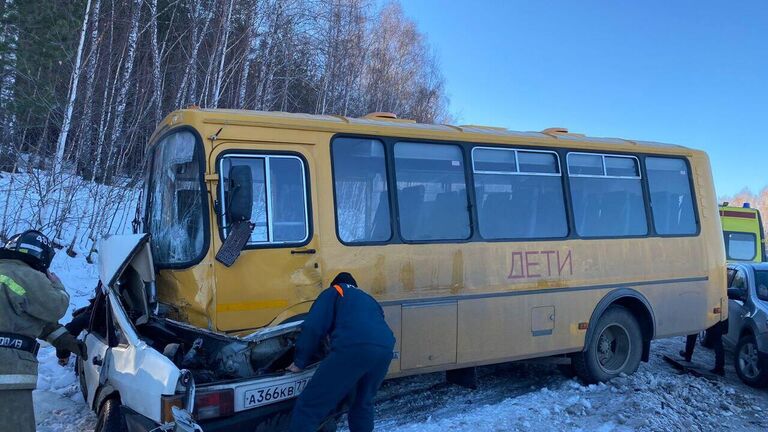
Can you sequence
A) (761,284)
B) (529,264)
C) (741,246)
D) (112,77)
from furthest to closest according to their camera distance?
(741,246) → (112,77) → (761,284) → (529,264)

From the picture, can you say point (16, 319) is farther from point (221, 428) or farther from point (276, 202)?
point (276, 202)

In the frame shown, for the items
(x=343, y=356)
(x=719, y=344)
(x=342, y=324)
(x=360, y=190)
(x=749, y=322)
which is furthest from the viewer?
(x=719, y=344)

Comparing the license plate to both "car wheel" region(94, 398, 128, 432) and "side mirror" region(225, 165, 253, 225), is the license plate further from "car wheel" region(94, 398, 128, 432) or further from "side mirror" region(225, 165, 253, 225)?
"side mirror" region(225, 165, 253, 225)

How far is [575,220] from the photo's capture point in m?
6.98

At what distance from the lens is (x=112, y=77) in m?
13.9

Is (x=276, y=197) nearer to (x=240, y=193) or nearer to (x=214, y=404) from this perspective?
(x=240, y=193)

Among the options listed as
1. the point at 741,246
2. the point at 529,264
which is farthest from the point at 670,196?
the point at 741,246

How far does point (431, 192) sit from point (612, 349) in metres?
3.52

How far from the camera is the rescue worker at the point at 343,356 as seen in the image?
409 centimetres

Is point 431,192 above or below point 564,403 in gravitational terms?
above

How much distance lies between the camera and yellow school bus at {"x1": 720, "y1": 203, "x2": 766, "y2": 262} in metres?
15.1

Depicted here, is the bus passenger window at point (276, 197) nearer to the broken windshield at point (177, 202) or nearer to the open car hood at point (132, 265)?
the broken windshield at point (177, 202)

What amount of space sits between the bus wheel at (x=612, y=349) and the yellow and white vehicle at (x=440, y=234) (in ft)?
0.07

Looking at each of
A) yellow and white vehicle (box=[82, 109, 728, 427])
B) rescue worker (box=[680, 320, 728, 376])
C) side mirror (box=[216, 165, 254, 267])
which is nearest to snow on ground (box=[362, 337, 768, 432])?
rescue worker (box=[680, 320, 728, 376])
